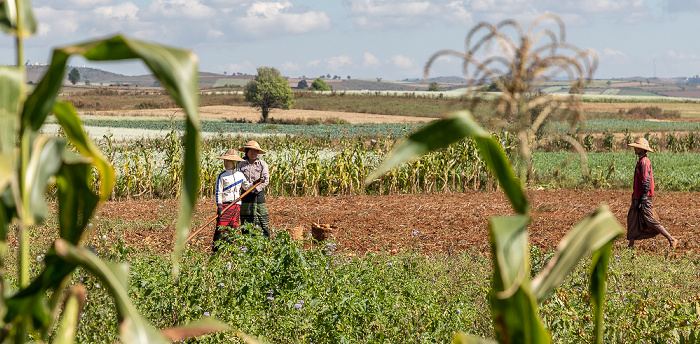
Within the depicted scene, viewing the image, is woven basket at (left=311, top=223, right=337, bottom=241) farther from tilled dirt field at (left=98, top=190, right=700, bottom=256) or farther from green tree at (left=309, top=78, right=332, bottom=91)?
green tree at (left=309, top=78, right=332, bottom=91)

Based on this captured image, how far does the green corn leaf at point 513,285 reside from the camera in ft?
3.54

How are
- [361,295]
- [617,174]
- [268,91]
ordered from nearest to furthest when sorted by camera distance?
[361,295] < [617,174] < [268,91]

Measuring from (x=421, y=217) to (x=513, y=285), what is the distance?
419 inches

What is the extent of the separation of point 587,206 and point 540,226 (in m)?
2.97

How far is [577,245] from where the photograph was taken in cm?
121

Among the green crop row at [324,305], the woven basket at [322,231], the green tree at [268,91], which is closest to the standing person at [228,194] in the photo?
the woven basket at [322,231]

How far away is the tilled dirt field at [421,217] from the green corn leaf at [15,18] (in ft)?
20.5

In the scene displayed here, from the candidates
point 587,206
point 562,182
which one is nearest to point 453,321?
point 587,206

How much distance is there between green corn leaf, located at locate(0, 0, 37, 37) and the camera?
3.71ft

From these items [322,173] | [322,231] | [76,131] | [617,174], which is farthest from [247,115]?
[76,131]

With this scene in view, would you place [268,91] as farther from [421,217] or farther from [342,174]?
[421,217]

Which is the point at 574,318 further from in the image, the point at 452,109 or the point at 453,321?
the point at 452,109

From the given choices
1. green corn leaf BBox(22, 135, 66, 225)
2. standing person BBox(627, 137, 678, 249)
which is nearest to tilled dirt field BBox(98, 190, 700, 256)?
standing person BBox(627, 137, 678, 249)

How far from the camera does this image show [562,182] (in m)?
17.5
